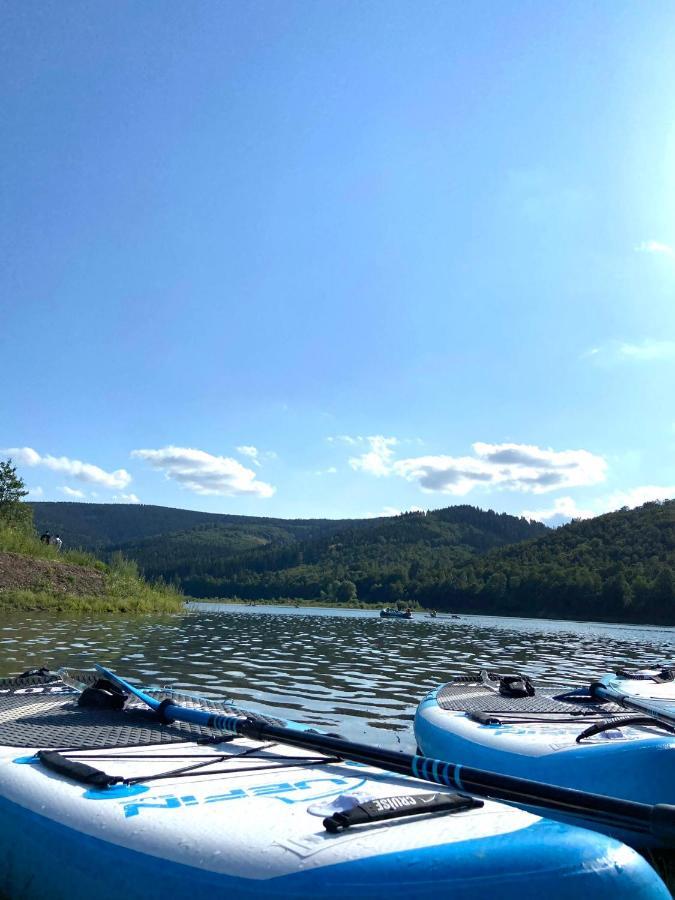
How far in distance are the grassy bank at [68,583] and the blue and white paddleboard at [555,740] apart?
29.8 m

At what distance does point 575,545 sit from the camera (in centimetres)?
11594

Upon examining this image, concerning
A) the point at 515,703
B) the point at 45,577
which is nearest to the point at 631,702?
the point at 515,703

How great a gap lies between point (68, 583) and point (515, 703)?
→ 3485 centimetres

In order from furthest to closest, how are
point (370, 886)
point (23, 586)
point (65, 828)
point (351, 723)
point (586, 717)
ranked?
point (23, 586) → point (351, 723) → point (586, 717) → point (65, 828) → point (370, 886)

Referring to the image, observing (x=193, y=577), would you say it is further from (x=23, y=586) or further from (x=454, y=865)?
(x=454, y=865)

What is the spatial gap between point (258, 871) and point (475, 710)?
4.98 metres

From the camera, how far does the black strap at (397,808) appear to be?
3.08m

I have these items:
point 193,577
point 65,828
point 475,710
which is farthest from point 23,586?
point 193,577

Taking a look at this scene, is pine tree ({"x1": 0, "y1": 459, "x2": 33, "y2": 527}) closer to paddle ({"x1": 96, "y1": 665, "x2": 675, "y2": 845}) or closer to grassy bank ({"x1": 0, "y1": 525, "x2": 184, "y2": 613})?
grassy bank ({"x1": 0, "y1": 525, "x2": 184, "y2": 613})

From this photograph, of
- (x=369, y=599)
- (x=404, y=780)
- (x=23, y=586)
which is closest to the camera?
(x=404, y=780)

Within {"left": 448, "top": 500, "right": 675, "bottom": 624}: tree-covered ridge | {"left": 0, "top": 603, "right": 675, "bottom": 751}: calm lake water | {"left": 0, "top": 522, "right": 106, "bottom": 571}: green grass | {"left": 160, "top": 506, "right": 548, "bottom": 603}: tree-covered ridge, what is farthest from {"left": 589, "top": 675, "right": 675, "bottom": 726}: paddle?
{"left": 160, "top": 506, "right": 548, "bottom": 603}: tree-covered ridge

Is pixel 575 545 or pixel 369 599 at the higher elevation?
pixel 575 545

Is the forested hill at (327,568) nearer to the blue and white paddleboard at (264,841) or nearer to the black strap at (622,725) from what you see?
the black strap at (622,725)

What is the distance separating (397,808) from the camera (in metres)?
3.20
